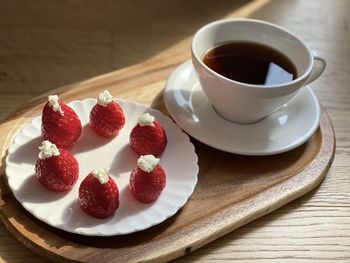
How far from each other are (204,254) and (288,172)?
203mm

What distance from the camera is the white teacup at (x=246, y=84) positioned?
800 mm

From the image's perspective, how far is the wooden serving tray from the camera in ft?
2.24

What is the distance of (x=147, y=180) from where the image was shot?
0.71 meters

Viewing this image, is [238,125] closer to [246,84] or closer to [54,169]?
[246,84]

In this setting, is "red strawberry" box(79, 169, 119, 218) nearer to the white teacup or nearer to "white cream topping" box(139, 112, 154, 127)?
"white cream topping" box(139, 112, 154, 127)

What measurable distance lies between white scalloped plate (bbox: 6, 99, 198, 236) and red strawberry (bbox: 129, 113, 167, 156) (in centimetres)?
2

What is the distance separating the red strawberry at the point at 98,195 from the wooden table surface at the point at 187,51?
0.10m

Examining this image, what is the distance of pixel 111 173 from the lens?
2.51ft

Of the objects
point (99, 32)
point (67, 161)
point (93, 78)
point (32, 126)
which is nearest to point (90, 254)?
point (67, 161)

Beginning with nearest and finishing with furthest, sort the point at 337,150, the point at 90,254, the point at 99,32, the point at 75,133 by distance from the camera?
the point at 90,254, the point at 75,133, the point at 337,150, the point at 99,32

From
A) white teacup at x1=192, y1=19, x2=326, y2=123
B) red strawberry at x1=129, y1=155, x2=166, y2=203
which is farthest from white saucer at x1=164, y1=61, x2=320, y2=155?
red strawberry at x1=129, y1=155, x2=166, y2=203

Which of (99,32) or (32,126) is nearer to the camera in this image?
(32,126)

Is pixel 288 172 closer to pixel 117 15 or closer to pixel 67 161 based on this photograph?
pixel 67 161

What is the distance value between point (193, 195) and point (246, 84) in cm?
19
